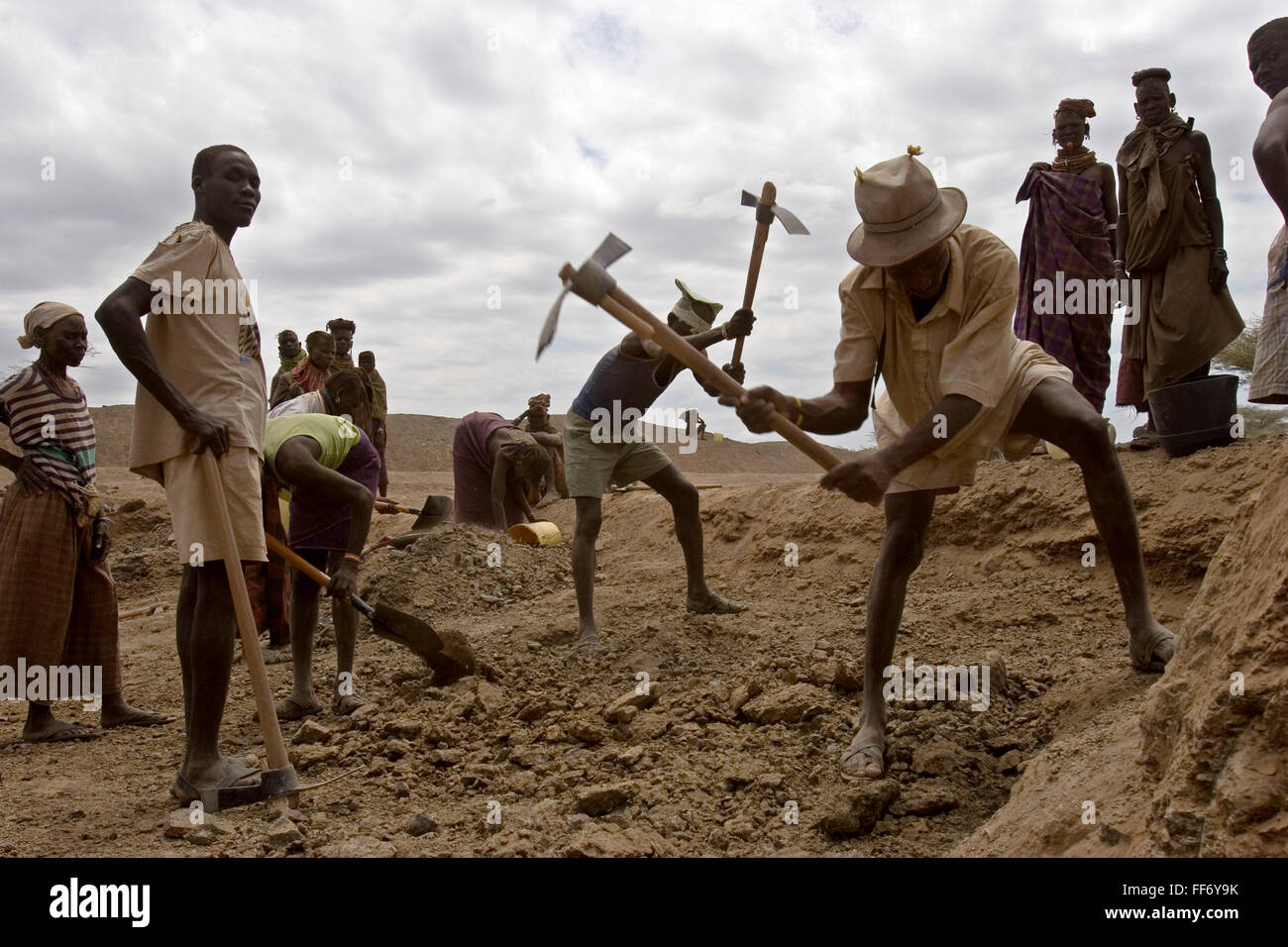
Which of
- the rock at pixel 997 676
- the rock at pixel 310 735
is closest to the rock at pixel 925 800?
the rock at pixel 997 676

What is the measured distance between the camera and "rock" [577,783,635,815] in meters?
2.86

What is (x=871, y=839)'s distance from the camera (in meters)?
2.66

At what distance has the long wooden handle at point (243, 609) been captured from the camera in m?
2.80

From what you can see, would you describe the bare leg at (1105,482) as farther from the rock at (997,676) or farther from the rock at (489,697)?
the rock at (489,697)

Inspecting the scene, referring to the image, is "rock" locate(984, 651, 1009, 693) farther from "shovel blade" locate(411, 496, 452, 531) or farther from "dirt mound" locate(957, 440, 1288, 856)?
"shovel blade" locate(411, 496, 452, 531)

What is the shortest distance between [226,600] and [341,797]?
69cm

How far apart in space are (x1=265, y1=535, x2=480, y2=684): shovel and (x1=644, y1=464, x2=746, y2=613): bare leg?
118 cm

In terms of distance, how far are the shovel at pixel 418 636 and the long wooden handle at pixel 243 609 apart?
3.32 feet

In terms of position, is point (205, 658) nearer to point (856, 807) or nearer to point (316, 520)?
point (316, 520)

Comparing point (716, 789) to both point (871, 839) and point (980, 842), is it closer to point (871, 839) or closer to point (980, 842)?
point (871, 839)

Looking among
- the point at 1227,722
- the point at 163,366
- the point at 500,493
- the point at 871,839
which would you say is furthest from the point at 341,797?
the point at 500,493

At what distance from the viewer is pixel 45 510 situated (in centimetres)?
416

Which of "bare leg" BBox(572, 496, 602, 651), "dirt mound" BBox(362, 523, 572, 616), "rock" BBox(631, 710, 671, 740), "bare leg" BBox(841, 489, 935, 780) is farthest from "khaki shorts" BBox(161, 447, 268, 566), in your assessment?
"dirt mound" BBox(362, 523, 572, 616)

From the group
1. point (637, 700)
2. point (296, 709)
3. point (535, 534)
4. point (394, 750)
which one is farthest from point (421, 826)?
point (535, 534)
